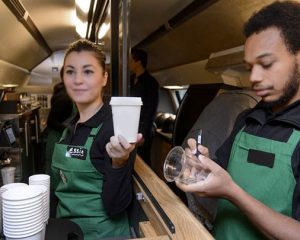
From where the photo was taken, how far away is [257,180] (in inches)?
39.2

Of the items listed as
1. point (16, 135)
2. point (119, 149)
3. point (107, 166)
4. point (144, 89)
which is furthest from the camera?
point (144, 89)

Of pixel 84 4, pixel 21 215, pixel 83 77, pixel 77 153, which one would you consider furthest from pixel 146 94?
pixel 21 215

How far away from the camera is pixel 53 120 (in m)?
3.34

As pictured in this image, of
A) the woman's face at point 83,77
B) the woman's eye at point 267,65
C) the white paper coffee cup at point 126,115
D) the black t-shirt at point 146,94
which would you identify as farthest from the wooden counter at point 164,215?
the black t-shirt at point 146,94

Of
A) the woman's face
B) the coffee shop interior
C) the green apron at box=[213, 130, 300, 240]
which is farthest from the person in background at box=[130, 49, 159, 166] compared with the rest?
the green apron at box=[213, 130, 300, 240]

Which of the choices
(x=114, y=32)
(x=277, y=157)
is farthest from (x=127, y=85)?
(x=277, y=157)

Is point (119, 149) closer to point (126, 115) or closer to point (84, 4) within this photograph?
point (126, 115)

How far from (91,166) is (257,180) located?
683 millimetres

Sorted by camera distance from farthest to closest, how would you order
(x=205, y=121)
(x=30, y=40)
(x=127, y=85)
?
(x=30, y=40)
(x=205, y=121)
(x=127, y=85)

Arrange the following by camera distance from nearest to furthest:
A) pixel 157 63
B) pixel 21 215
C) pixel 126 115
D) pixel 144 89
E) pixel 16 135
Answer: pixel 21 215, pixel 126 115, pixel 16 135, pixel 144 89, pixel 157 63

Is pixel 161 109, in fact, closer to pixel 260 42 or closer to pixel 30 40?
pixel 30 40

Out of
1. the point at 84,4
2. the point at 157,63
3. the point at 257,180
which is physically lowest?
the point at 257,180

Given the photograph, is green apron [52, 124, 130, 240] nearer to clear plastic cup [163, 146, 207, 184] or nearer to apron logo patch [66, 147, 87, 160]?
apron logo patch [66, 147, 87, 160]

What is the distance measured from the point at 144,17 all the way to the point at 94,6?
60 cm
